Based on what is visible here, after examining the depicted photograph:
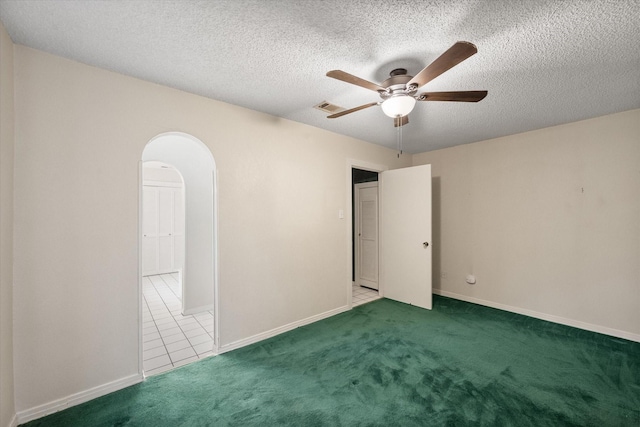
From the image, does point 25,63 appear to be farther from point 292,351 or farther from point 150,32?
point 292,351

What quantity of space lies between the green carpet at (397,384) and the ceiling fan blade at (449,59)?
211cm

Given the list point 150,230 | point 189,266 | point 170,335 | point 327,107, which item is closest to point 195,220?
point 189,266

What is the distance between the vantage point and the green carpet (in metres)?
1.71

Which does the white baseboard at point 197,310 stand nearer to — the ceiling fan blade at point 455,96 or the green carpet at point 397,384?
the green carpet at point 397,384

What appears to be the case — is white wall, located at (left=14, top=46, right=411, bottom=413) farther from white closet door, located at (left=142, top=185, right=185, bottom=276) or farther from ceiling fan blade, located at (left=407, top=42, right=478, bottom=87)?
white closet door, located at (left=142, top=185, right=185, bottom=276)

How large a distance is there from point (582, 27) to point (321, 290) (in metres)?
3.11

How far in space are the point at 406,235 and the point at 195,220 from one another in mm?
3002

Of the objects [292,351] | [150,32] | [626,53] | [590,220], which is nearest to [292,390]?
[292,351]

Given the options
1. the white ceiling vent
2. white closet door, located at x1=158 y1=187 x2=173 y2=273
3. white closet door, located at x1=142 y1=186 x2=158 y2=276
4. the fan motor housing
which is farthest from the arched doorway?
the fan motor housing

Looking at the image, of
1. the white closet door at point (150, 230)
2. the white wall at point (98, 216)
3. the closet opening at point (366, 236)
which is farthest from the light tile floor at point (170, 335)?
the closet opening at point (366, 236)

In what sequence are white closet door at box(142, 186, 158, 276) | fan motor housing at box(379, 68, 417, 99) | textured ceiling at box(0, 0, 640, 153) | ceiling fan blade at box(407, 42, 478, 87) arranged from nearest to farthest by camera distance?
ceiling fan blade at box(407, 42, 478, 87) → textured ceiling at box(0, 0, 640, 153) → fan motor housing at box(379, 68, 417, 99) → white closet door at box(142, 186, 158, 276)

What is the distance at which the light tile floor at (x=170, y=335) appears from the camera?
2423 mm

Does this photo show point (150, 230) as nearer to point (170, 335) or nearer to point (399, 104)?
point (170, 335)

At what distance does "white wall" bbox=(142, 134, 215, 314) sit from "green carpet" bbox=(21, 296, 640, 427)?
1398mm
